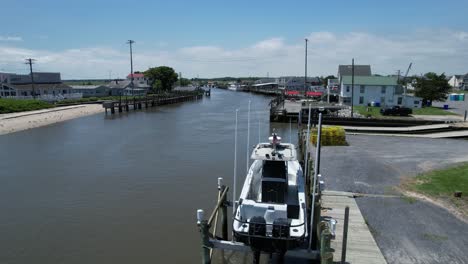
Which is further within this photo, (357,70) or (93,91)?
(93,91)

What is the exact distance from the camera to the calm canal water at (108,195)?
11.7 metres

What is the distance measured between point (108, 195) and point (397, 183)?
14.3 meters

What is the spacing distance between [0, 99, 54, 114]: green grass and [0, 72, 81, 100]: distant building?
13315 mm

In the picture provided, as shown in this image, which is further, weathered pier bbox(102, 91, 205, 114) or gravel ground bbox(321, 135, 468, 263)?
weathered pier bbox(102, 91, 205, 114)

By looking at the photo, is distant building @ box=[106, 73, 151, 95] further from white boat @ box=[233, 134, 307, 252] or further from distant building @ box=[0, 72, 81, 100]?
white boat @ box=[233, 134, 307, 252]

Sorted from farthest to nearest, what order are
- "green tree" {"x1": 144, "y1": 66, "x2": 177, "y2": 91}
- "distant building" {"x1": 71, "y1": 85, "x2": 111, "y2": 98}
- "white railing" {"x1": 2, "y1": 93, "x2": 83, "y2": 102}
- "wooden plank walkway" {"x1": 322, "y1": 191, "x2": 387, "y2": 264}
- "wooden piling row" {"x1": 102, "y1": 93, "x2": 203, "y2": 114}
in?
"green tree" {"x1": 144, "y1": 66, "x2": 177, "y2": 91} → "distant building" {"x1": 71, "y1": 85, "x2": 111, "y2": 98} → "white railing" {"x1": 2, "y1": 93, "x2": 83, "y2": 102} → "wooden piling row" {"x1": 102, "y1": 93, "x2": 203, "y2": 114} → "wooden plank walkway" {"x1": 322, "y1": 191, "x2": 387, "y2": 264}

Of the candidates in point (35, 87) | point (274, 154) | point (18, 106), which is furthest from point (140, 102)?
point (274, 154)

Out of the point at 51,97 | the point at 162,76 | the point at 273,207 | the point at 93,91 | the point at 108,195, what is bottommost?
the point at 108,195

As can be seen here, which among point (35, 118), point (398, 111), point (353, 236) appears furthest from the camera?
point (35, 118)

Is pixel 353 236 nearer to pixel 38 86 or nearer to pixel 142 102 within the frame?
pixel 142 102

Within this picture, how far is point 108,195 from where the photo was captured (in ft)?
55.3

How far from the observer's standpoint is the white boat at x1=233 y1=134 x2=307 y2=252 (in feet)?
27.8

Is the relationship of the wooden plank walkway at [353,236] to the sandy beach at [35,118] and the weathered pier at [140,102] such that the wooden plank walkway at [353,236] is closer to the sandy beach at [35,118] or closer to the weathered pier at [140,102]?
the sandy beach at [35,118]

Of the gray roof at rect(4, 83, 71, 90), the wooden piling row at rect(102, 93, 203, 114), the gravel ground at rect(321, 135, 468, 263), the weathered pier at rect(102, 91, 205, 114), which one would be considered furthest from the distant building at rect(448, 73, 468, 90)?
the gray roof at rect(4, 83, 71, 90)
